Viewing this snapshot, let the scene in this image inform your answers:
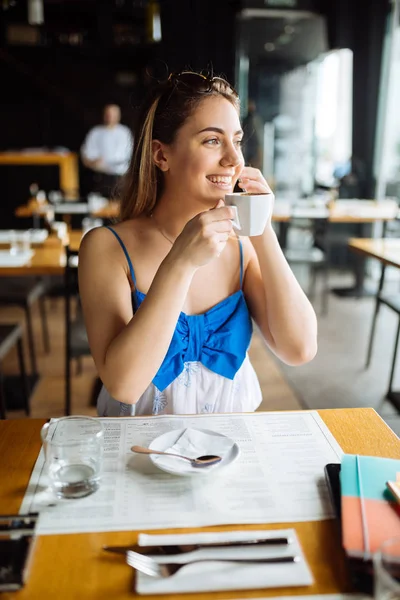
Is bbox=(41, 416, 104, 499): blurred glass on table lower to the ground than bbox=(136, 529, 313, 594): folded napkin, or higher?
higher

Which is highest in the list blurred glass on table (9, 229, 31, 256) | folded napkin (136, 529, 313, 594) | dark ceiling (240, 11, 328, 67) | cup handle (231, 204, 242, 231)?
dark ceiling (240, 11, 328, 67)

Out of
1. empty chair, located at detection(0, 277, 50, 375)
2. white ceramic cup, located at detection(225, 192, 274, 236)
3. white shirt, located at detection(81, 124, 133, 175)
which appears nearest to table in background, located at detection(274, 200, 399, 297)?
empty chair, located at detection(0, 277, 50, 375)

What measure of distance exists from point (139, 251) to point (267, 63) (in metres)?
6.44

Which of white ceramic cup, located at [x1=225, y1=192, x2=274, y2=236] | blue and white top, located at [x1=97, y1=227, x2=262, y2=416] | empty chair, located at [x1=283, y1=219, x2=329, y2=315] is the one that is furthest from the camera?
empty chair, located at [x1=283, y1=219, x2=329, y2=315]

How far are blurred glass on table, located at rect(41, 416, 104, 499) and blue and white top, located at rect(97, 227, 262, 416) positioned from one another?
17.9 inches

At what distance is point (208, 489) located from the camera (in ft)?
2.83

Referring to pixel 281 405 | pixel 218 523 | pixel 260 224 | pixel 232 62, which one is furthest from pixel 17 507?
pixel 232 62

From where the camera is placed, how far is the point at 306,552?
726 millimetres

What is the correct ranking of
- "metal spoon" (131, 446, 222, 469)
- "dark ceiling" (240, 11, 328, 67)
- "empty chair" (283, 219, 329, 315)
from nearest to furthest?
"metal spoon" (131, 446, 222, 469)
"empty chair" (283, 219, 329, 315)
"dark ceiling" (240, 11, 328, 67)

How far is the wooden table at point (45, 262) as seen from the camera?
102 inches

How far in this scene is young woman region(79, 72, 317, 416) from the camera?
3.84ft

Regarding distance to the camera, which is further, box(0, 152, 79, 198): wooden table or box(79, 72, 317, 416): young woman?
box(0, 152, 79, 198): wooden table

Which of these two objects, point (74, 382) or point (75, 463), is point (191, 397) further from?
point (74, 382)

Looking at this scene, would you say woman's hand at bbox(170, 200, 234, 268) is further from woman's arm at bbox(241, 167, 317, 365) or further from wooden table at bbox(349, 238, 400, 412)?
wooden table at bbox(349, 238, 400, 412)
